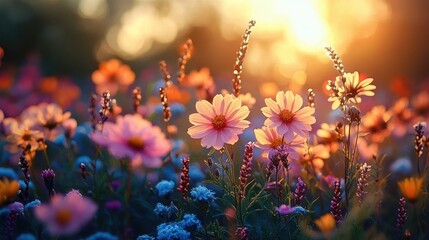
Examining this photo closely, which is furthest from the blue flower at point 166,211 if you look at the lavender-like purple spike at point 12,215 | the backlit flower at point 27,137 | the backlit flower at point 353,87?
the backlit flower at point 27,137

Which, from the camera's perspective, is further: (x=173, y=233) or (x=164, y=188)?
(x=164, y=188)

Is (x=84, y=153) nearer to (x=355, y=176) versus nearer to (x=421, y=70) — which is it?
(x=355, y=176)

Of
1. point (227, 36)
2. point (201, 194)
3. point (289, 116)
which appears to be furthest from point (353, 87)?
point (227, 36)

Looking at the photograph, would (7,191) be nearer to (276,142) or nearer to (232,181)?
(232,181)

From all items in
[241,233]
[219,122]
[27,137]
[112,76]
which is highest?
[112,76]

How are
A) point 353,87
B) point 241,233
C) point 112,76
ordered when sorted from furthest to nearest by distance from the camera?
point 112,76, point 353,87, point 241,233

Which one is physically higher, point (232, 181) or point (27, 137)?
point (27, 137)

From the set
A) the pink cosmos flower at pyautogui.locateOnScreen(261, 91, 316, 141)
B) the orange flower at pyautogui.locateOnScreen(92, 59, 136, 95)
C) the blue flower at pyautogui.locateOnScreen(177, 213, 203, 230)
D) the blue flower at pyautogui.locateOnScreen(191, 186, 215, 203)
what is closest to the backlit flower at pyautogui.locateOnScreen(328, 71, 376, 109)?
the pink cosmos flower at pyautogui.locateOnScreen(261, 91, 316, 141)
